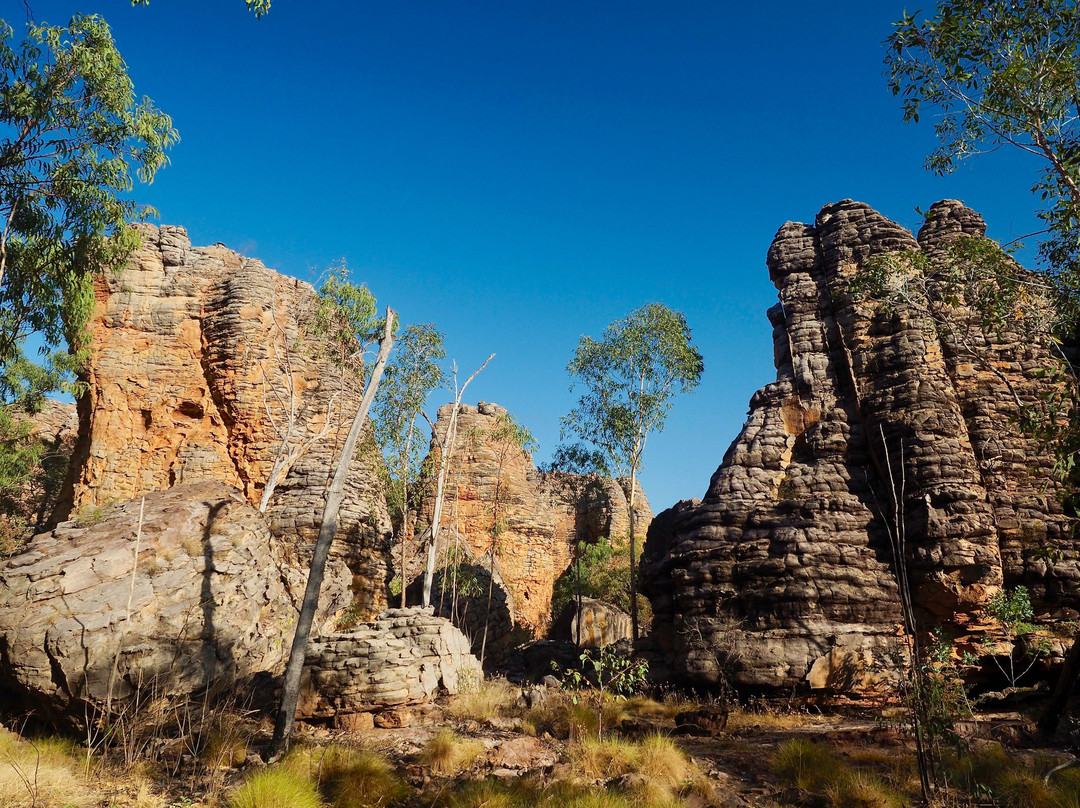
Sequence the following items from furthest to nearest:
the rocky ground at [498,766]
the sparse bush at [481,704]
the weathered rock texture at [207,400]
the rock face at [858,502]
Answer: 1. the weathered rock texture at [207,400]
2. the rock face at [858,502]
3. the sparse bush at [481,704]
4. the rocky ground at [498,766]

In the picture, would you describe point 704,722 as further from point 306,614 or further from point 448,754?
point 306,614

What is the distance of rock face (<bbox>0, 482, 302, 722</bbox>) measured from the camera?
9.46 metres

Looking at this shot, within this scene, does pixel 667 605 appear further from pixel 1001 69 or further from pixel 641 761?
pixel 1001 69

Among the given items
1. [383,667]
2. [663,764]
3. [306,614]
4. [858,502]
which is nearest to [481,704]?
[383,667]

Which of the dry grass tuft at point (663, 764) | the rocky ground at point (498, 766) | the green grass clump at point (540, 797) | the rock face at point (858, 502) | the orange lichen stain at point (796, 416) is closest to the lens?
the green grass clump at point (540, 797)

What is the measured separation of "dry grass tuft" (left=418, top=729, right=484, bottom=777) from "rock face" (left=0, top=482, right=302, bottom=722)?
392cm

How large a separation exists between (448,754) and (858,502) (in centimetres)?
1287

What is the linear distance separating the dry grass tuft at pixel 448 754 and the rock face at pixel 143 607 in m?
3.92

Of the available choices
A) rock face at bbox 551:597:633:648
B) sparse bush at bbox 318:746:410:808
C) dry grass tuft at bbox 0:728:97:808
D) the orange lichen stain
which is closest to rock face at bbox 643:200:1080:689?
the orange lichen stain

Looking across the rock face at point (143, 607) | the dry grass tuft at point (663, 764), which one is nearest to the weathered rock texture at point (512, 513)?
the rock face at point (143, 607)

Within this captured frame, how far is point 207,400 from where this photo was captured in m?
23.0

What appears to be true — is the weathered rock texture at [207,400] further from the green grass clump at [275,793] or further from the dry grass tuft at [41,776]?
the green grass clump at [275,793]

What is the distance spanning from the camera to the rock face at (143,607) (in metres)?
9.46

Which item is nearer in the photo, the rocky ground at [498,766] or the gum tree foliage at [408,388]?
the rocky ground at [498,766]
